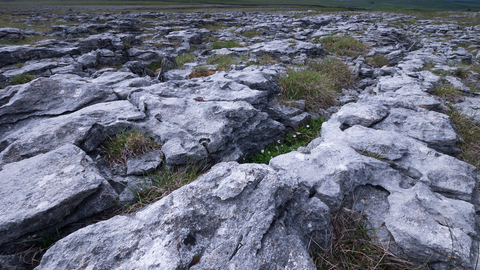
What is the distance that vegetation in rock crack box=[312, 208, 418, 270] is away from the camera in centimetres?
248

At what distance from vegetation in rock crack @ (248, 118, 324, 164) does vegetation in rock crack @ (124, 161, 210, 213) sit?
137cm

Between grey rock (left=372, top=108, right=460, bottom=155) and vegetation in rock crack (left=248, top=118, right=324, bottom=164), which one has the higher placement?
grey rock (left=372, top=108, right=460, bottom=155)

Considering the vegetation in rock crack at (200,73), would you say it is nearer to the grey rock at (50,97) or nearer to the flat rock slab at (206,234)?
the grey rock at (50,97)

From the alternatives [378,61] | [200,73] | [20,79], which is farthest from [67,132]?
[378,61]

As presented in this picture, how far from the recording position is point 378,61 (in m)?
10.5

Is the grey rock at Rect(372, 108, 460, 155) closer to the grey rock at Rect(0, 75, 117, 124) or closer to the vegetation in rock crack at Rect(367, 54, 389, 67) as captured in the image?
the grey rock at Rect(0, 75, 117, 124)

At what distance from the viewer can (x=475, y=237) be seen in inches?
103

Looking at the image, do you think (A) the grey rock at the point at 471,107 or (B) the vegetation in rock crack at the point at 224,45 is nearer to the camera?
(A) the grey rock at the point at 471,107

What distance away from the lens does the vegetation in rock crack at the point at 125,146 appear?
3752 millimetres

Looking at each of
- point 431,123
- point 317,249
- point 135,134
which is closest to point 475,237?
point 317,249

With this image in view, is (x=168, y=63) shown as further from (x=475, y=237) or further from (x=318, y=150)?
(x=475, y=237)

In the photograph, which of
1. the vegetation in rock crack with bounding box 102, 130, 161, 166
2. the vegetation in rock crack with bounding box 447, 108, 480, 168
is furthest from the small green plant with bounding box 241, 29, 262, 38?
the vegetation in rock crack with bounding box 102, 130, 161, 166

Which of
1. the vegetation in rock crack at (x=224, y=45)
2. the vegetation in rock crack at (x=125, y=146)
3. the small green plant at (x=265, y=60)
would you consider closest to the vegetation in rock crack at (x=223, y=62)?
the small green plant at (x=265, y=60)

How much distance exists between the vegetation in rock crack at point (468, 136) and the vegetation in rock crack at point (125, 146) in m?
5.73
